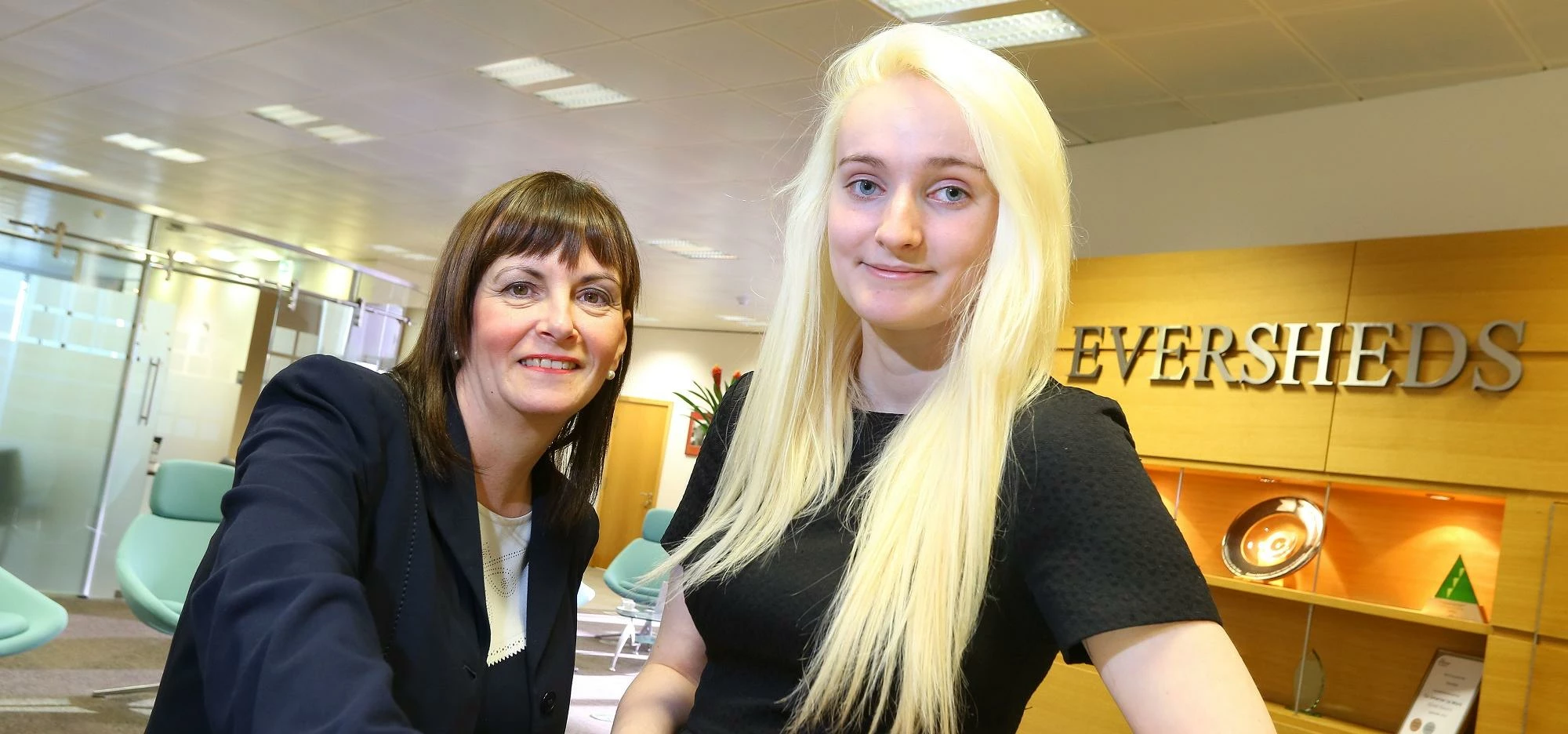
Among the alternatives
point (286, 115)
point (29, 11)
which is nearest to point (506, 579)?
point (29, 11)

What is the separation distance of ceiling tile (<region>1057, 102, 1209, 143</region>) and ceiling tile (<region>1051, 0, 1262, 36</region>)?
83 centimetres

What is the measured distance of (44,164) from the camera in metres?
12.4

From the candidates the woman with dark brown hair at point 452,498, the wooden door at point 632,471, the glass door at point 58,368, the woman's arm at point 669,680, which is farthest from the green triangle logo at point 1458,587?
the wooden door at point 632,471

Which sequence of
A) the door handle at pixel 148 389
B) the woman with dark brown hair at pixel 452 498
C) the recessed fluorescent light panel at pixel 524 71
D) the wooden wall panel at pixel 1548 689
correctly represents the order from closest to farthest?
the woman with dark brown hair at pixel 452 498 < the wooden wall panel at pixel 1548 689 < the recessed fluorescent light panel at pixel 524 71 < the door handle at pixel 148 389

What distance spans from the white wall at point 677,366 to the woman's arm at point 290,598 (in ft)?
46.7

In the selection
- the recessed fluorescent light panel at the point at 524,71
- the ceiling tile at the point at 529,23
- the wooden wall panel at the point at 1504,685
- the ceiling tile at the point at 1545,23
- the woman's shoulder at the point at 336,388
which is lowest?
the wooden wall panel at the point at 1504,685

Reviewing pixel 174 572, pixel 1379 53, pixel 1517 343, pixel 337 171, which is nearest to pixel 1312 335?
pixel 1517 343

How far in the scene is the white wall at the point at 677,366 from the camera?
16109 mm

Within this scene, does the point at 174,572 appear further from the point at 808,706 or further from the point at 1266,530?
the point at 808,706

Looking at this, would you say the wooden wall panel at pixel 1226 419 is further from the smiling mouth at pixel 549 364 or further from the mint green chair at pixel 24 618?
the mint green chair at pixel 24 618

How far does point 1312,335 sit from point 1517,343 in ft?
2.28

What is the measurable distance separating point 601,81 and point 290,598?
19.7 ft

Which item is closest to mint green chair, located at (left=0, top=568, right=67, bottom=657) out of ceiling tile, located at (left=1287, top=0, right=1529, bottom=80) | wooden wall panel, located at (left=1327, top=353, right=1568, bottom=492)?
wooden wall panel, located at (left=1327, top=353, right=1568, bottom=492)

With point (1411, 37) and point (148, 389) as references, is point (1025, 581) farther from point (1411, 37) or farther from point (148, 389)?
point (148, 389)
